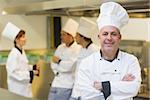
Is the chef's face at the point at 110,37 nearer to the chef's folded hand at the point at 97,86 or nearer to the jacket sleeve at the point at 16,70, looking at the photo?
the chef's folded hand at the point at 97,86

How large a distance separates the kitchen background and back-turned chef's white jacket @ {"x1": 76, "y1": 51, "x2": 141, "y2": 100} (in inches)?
29.5

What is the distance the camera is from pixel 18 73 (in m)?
2.24

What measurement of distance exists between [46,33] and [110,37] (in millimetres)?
1956

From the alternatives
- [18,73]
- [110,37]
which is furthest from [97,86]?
[18,73]

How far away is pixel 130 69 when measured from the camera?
4.29 ft

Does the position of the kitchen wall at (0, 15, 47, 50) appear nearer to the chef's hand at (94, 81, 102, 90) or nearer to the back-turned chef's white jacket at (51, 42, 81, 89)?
the back-turned chef's white jacket at (51, 42, 81, 89)

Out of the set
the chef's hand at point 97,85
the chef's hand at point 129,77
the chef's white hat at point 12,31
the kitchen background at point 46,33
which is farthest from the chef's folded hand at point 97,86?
→ the chef's white hat at point 12,31

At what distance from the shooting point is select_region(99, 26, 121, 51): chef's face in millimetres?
1271

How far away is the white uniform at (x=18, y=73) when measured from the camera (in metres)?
2.24

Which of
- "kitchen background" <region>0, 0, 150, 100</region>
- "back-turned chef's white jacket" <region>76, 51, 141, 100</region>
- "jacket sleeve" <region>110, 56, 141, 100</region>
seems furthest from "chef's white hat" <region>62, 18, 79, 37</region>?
"jacket sleeve" <region>110, 56, 141, 100</region>

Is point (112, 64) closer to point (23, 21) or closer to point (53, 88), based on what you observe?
point (53, 88)

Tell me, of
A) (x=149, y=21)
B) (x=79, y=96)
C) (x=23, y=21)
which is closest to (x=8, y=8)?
(x=23, y=21)

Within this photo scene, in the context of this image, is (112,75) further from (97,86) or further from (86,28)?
(86,28)

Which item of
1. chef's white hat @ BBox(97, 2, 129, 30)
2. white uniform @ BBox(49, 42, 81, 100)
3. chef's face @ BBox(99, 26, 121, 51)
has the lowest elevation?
white uniform @ BBox(49, 42, 81, 100)
